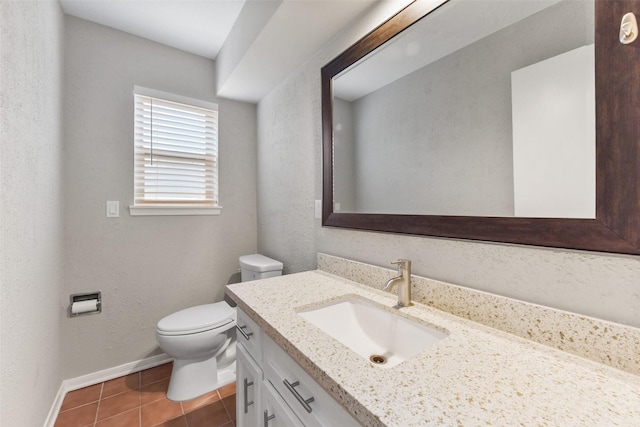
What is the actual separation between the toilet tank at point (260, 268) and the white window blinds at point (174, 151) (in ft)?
2.02

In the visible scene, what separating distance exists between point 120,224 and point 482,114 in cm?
221

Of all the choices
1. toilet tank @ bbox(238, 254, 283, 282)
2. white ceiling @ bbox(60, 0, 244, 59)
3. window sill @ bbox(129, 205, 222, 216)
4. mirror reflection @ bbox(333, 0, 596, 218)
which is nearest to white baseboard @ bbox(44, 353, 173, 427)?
toilet tank @ bbox(238, 254, 283, 282)

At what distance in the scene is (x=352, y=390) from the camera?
1.73 ft

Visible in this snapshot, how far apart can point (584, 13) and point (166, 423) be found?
2.37 m

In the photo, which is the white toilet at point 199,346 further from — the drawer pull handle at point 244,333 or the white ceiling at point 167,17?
the white ceiling at point 167,17

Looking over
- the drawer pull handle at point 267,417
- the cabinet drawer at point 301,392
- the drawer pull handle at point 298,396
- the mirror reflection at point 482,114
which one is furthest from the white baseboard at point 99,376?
the mirror reflection at point 482,114

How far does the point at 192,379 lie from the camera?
1.69m

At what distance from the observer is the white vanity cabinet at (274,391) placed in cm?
64

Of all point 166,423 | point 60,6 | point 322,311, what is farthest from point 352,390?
point 60,6

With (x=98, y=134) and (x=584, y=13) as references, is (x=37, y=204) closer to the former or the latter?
(x=98, y=134)

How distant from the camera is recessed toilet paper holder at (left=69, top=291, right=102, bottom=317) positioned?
5.65 feet

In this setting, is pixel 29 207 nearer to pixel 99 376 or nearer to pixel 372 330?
pixel 99 376

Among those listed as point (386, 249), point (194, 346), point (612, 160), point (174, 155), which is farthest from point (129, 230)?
point (612, 160)

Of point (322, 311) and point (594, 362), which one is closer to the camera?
point (594, 362)
